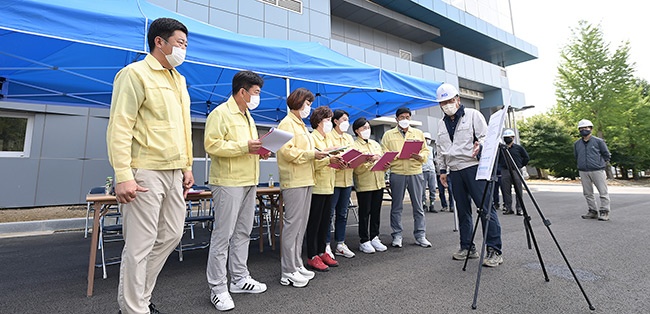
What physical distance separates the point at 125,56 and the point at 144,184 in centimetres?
326

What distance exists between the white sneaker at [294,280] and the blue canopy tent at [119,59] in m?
2.26

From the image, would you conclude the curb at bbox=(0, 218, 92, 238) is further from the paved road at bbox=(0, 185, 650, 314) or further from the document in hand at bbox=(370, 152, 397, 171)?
the document in hand at bbox=(370, 152, 397, 171)

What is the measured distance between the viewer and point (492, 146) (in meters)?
2.36

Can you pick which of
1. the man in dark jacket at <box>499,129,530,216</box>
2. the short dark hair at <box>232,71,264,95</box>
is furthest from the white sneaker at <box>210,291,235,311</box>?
the man in dark jacket at <box>499,129,530,216</box>

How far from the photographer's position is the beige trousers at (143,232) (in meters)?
1.63

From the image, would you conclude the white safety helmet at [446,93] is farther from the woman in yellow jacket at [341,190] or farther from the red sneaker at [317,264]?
the red sneaker at [317,264]

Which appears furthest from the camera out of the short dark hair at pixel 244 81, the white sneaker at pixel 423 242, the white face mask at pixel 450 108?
the white sneaker at pixel 423 242

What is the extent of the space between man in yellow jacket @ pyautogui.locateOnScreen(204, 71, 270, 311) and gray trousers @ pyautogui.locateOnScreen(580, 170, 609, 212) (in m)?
6.39

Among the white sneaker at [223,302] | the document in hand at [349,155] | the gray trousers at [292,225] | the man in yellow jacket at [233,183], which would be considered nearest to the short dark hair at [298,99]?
the man in yellow jacket at [233,183]

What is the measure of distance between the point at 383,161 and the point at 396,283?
135 cm

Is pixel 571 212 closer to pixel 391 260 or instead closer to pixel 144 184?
pixel 391 260

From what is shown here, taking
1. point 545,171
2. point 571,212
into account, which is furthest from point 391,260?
point 545,171

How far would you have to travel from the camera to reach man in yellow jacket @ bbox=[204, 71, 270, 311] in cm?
217

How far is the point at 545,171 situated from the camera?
24.7 m
